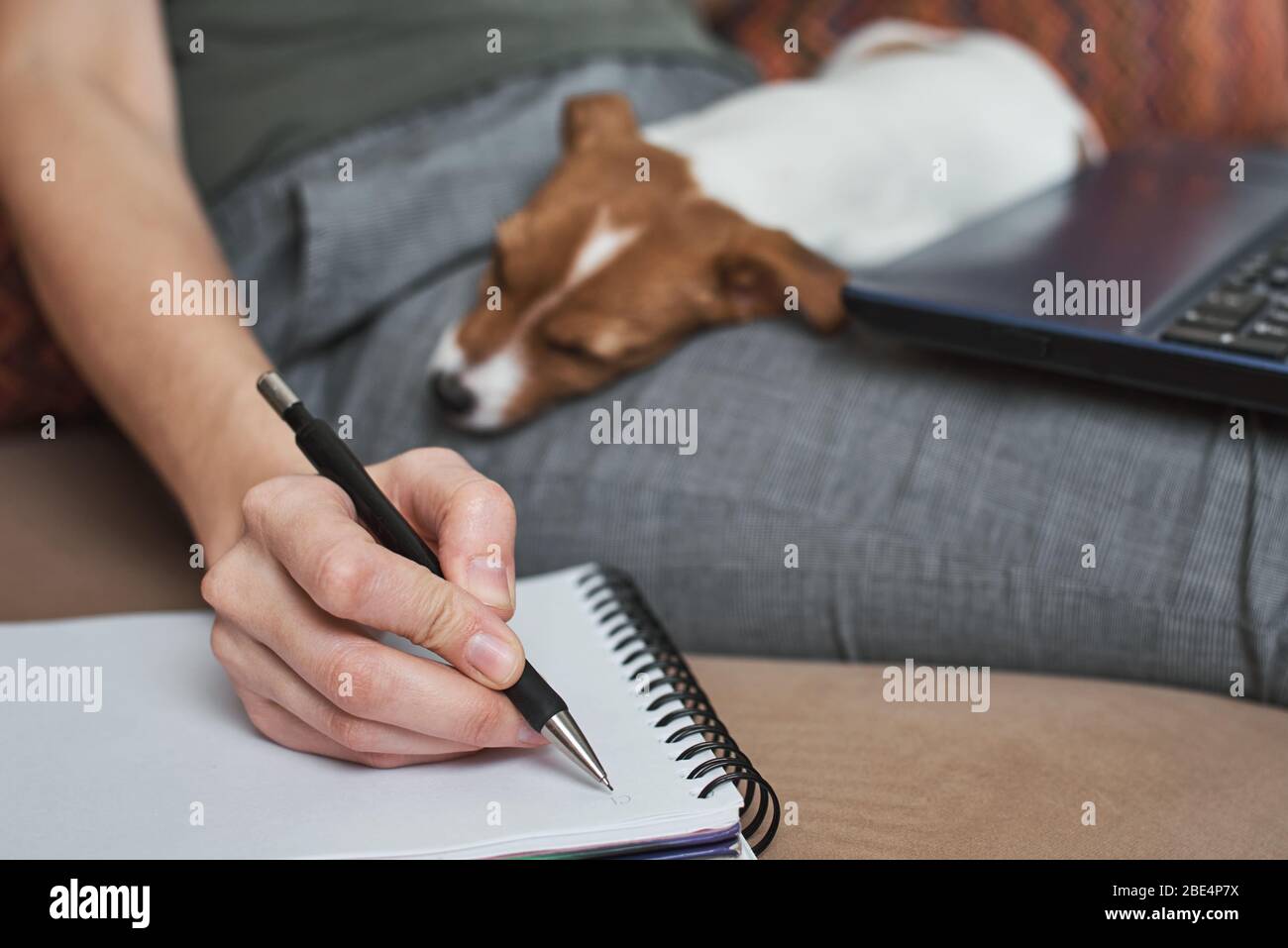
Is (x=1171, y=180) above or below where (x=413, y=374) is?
above

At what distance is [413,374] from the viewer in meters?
1.08

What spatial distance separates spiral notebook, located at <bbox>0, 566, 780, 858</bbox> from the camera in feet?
1.67

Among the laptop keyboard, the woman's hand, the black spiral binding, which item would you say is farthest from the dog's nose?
the laptop keyboard

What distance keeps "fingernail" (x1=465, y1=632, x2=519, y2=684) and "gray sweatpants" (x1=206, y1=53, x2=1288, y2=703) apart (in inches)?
12.7

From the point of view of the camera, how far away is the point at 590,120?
3.90 feet

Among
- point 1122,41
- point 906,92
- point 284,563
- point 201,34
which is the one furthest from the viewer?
point 1122,41

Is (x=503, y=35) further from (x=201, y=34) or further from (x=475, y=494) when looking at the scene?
(x=475, y=494)

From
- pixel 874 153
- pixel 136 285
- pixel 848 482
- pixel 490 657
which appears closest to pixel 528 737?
pixel 490 657

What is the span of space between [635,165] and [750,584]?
22.5 inches

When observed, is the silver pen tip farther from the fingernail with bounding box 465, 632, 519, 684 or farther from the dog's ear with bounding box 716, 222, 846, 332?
the dog's ear with bounding box 716, 222, 846, 332

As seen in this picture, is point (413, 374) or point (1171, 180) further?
point (1171, 180)

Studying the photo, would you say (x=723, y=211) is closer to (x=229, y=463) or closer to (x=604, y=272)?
(x=604, y=272)

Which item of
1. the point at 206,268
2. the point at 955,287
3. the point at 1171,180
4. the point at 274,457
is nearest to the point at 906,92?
the point at 1171,180

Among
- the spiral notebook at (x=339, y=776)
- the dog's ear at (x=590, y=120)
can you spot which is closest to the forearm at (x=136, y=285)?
the spiral notebook at (x=339, y=776)
